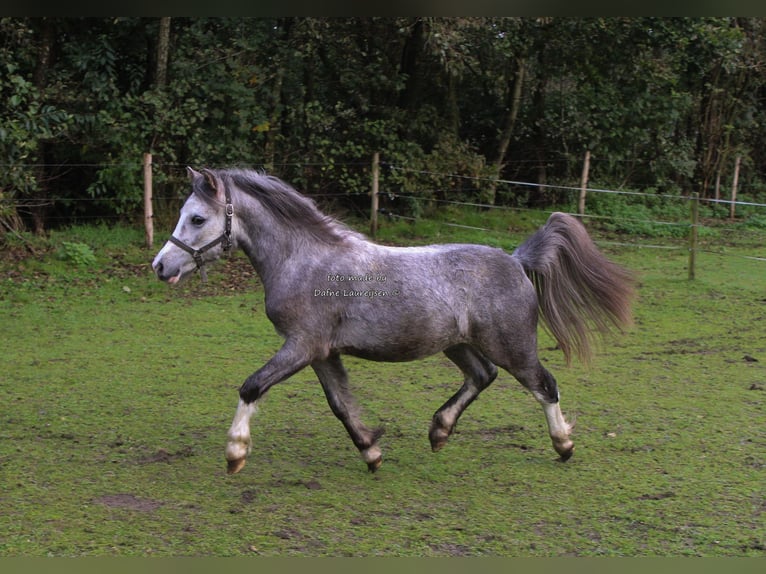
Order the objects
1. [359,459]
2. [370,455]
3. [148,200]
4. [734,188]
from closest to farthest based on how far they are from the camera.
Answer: [370,455] < [359,459] < [148,200] < [734,188]

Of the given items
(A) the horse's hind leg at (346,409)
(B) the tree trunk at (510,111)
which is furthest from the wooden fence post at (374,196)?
(A) the horse's hind leg at (346,409)

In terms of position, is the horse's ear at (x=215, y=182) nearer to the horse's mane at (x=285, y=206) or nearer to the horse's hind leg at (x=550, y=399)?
the horse's mane at (x=285, y=206)

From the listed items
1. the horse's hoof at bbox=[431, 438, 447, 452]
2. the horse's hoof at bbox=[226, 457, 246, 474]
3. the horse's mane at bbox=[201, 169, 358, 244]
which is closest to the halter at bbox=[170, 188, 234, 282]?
the horse's mane at bbox=[201, 169, 358, 244]

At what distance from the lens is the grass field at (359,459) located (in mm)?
3418

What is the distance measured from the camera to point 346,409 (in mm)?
4297

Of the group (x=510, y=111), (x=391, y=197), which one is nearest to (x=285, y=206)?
(x=391, y=197)

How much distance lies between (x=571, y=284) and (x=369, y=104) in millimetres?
9184

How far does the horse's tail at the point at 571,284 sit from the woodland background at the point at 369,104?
7.32 m

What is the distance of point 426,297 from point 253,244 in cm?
96

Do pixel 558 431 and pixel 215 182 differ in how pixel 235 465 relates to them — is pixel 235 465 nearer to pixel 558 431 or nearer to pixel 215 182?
pixel 215 182

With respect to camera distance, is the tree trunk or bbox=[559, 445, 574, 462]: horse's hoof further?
the tree trunk

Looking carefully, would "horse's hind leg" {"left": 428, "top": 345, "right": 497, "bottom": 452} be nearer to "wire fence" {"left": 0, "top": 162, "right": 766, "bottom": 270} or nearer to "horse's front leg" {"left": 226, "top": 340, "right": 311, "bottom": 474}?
"horse's front leg" {"left": 226, "top": 340, "right": 311, "bottom": 474}

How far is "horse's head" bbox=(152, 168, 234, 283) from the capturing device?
13.4 feet

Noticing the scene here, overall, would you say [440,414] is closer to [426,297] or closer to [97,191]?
[426,297]
